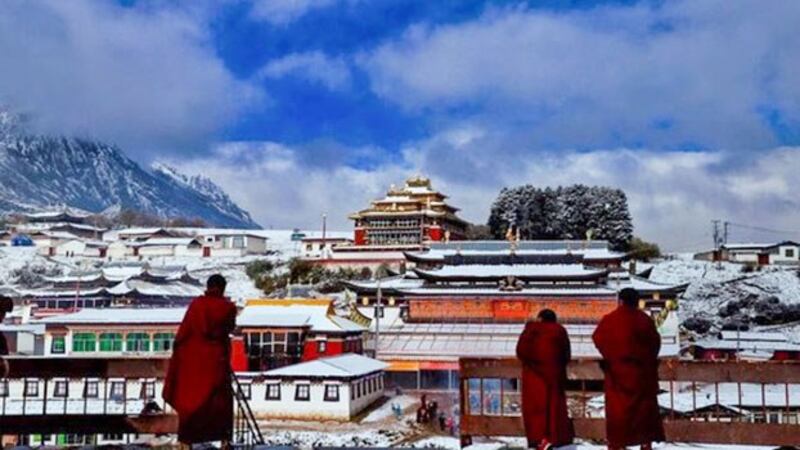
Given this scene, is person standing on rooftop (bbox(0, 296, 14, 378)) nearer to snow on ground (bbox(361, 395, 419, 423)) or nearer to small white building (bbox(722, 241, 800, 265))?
snow on ground (bbox(361, 395, 419, 423))

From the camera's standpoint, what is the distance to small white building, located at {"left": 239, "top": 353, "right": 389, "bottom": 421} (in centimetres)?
2928

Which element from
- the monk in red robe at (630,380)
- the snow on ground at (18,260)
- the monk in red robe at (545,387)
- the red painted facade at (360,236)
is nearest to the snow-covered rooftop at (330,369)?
the monk in red robe at (545,387)

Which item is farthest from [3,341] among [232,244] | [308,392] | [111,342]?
[232,244]

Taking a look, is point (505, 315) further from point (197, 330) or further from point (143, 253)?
point (143, 253)

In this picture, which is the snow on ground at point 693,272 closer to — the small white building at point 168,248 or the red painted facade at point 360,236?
the red painted facade at point 360,236

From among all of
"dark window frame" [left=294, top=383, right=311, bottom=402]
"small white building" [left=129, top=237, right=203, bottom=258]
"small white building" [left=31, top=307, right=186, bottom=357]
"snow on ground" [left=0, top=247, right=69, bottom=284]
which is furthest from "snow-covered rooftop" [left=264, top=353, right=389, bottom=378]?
"small white building" [left=129, top=237, right=203, bottom=258]

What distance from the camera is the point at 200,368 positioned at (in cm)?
A: 695

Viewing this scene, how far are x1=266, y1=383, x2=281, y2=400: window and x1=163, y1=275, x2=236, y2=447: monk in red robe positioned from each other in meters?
23.4

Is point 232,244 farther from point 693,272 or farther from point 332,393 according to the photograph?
point 332,393

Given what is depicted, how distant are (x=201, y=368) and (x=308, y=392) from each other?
23174mm

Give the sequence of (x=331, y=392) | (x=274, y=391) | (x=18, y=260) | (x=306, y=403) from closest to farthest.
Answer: (x=331, y=392)
(x=306, y=403)
(x=274, y=391)
(x=18, y=260)

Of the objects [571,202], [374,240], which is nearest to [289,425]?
[374,240]

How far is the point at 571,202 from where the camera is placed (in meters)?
80.7

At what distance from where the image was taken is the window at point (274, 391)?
29922 millimetres
